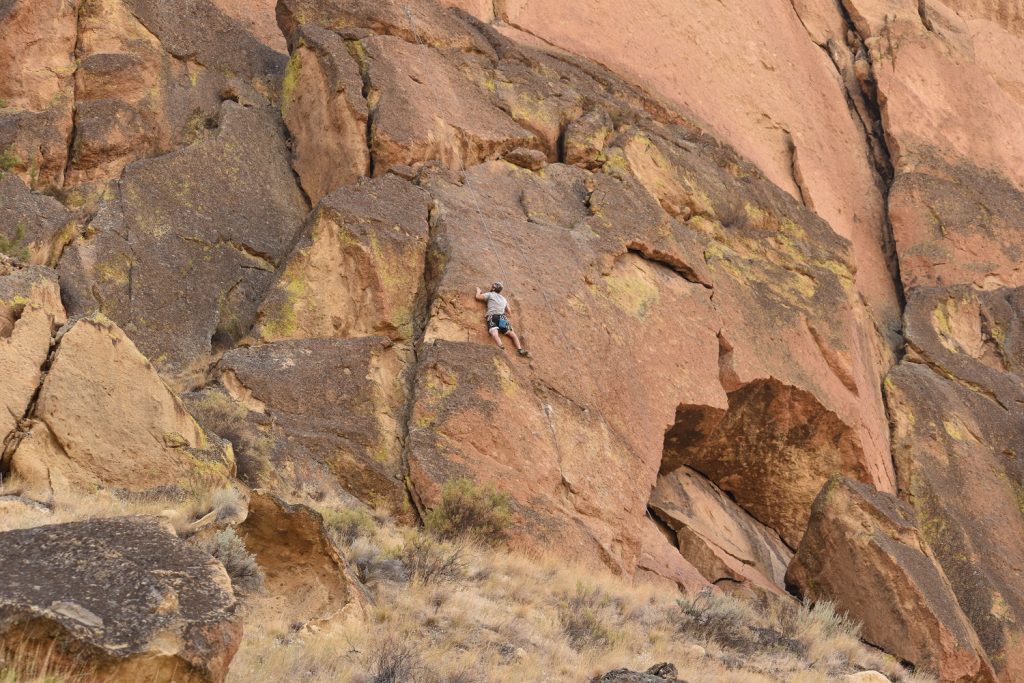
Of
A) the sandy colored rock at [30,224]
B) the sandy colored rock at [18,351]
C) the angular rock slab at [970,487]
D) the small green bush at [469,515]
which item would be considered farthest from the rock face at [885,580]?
the sandy colored rock at [30,224]

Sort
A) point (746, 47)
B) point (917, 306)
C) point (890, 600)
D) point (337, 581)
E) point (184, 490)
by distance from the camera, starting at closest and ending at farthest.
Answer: point (337, 581) → point (184, 490) → point (890, 600) → point (917, 306) → point (746, 47)

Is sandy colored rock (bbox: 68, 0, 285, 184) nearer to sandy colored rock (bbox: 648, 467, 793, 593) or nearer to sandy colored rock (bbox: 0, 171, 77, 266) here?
sandy colored rock (bbox: 0, 171, 77, 266)

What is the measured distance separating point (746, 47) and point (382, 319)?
53.2 ft

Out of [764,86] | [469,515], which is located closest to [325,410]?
[469,515]

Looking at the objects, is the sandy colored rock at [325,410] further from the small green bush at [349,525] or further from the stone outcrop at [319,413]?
the small green bush at [349,525]

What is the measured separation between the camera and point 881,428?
19062 millimetres

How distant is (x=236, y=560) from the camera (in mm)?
8320

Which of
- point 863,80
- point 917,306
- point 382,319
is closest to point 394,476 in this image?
point 382,319

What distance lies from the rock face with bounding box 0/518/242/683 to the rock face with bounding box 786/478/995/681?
34.6ft

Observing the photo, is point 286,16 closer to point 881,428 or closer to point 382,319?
point 382,319

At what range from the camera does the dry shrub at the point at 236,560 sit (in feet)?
26.9

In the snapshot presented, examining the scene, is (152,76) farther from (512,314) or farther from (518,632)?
(518,632)

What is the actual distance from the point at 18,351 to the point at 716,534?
10.3 metres

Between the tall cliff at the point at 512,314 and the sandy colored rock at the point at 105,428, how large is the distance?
3 cm
